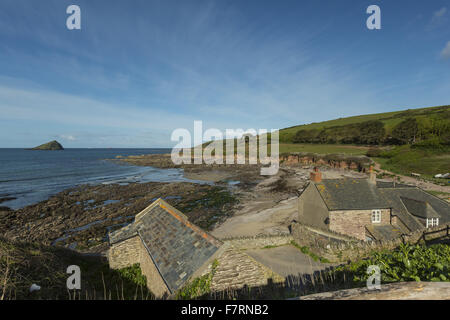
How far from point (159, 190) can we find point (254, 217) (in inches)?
874

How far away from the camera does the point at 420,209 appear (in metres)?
15.8

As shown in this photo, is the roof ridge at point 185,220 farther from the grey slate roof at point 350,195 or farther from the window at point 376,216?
the window at point 376,216

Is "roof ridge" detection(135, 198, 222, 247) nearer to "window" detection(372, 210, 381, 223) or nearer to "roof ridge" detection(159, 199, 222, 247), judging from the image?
"roof ridge" detection(159, 199, 222, 247)

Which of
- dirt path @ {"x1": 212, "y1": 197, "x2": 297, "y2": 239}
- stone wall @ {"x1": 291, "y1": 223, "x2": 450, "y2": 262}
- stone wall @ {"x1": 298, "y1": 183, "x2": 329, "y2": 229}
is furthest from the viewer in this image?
dirt path @ {"x1": 212, "y1": 197, "x2": 297, "y2": 239}

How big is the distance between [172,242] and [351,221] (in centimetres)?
1509

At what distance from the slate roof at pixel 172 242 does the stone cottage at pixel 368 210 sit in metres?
12.8

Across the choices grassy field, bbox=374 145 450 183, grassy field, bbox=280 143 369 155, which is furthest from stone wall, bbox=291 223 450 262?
grassy field, bbox=280 143 369 155

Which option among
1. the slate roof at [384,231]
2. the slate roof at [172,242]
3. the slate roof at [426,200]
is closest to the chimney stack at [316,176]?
the slate roof at [384,231]

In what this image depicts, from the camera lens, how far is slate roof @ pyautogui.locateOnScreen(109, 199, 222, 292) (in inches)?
231

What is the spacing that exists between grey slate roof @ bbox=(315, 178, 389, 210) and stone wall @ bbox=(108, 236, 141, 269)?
14144mm

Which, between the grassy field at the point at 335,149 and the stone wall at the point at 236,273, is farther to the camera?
the grassy field at the point at 335,149

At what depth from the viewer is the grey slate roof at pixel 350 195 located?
15.9 m

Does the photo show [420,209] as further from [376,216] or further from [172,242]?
[172,242]

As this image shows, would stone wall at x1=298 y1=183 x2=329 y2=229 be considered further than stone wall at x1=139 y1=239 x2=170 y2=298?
Yes
